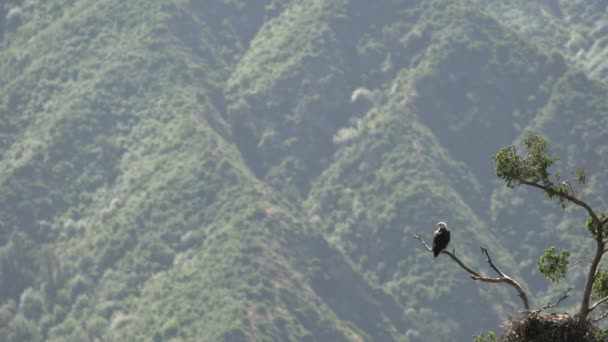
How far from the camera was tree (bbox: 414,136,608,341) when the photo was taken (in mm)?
24359

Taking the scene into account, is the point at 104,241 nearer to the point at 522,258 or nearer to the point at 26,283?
the point at 26,283

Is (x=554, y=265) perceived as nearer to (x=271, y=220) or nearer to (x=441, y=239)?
(x=441, y=239)

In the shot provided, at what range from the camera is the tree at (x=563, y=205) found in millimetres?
24359

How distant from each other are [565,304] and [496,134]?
4851 cm

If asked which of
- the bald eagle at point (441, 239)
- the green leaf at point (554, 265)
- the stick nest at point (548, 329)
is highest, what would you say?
the green leaf at point (554, 265)

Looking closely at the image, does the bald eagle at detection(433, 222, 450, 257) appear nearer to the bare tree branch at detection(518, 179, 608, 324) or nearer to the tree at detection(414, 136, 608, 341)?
the tree at detection(414, 136, 608, 341)

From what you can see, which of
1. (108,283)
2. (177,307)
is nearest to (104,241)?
A: (108,283)

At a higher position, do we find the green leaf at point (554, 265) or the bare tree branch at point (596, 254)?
the green leaf at point (554, 265)

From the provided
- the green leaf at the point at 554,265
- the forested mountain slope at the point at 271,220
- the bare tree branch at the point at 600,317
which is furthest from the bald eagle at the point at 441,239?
the forested mountain slope at the point at 271,220

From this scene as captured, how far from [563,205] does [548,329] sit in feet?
15.6

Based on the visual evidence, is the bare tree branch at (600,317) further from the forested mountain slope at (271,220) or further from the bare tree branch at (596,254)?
the forested mountain slope at (271,220)

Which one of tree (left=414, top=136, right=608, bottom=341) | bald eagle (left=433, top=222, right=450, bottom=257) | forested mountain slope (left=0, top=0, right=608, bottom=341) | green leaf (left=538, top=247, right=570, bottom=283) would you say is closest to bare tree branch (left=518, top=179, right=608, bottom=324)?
tree (left=414, top=136, right=608, bottom=341)

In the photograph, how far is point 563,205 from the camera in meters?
28.1

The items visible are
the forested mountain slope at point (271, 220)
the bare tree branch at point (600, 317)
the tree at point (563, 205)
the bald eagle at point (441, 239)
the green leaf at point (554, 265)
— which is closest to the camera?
the tree at point (563, 205)
